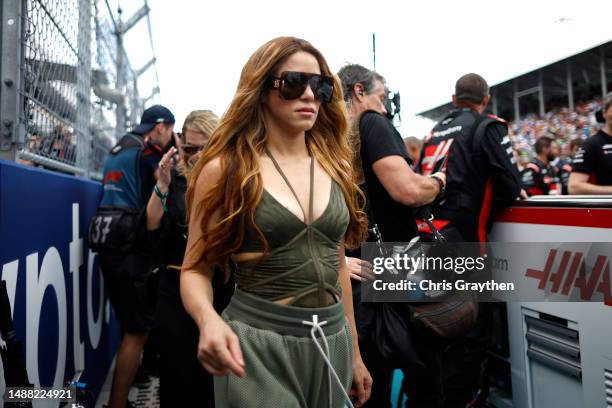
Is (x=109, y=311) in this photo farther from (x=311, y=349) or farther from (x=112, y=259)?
(x=311, y=349)

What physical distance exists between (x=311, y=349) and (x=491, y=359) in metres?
2.00

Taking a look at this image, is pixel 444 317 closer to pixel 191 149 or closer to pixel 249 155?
pixel 249 155

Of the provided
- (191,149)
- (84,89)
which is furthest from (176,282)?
(84,89)

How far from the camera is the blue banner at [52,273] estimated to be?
6.36 ft

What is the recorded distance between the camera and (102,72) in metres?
4.61

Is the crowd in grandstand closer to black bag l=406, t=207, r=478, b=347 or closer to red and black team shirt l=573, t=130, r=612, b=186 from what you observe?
red and black team shirt l=573, t=130, r=612, b=186

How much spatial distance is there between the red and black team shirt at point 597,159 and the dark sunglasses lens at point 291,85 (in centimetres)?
348

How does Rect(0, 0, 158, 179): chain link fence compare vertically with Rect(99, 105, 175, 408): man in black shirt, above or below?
above

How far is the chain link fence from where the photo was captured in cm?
228

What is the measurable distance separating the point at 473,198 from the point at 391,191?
0.76 meters

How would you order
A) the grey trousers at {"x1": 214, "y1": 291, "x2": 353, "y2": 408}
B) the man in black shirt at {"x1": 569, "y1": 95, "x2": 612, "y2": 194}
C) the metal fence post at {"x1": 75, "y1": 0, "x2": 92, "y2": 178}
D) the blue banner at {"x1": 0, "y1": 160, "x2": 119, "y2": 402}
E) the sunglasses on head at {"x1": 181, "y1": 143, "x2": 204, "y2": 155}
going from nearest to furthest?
the grey trousers at {"x1": 214, "y1": 291, "x2": 353, "y2": 408} → the blue banner at {"x1": 0, "y1": 160, "x2": 119, "y2": 402} → the sunglasses on head at {"x1": 181, "y1": 143, "x2": 204, "y2": 155} → the metal fence post at {"x1": 75, "y1": 0, "x2": 92, "y2": 178} → the man in black shirt at {"x1": 569, "y1": 95, "x2": 612, "y2": 194}

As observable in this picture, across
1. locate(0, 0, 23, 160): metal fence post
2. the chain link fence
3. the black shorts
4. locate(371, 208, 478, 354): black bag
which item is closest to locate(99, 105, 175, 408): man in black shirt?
the black shorts

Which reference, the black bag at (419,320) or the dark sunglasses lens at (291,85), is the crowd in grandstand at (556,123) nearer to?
the black bag at (419,320)

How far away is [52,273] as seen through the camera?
2461mm
